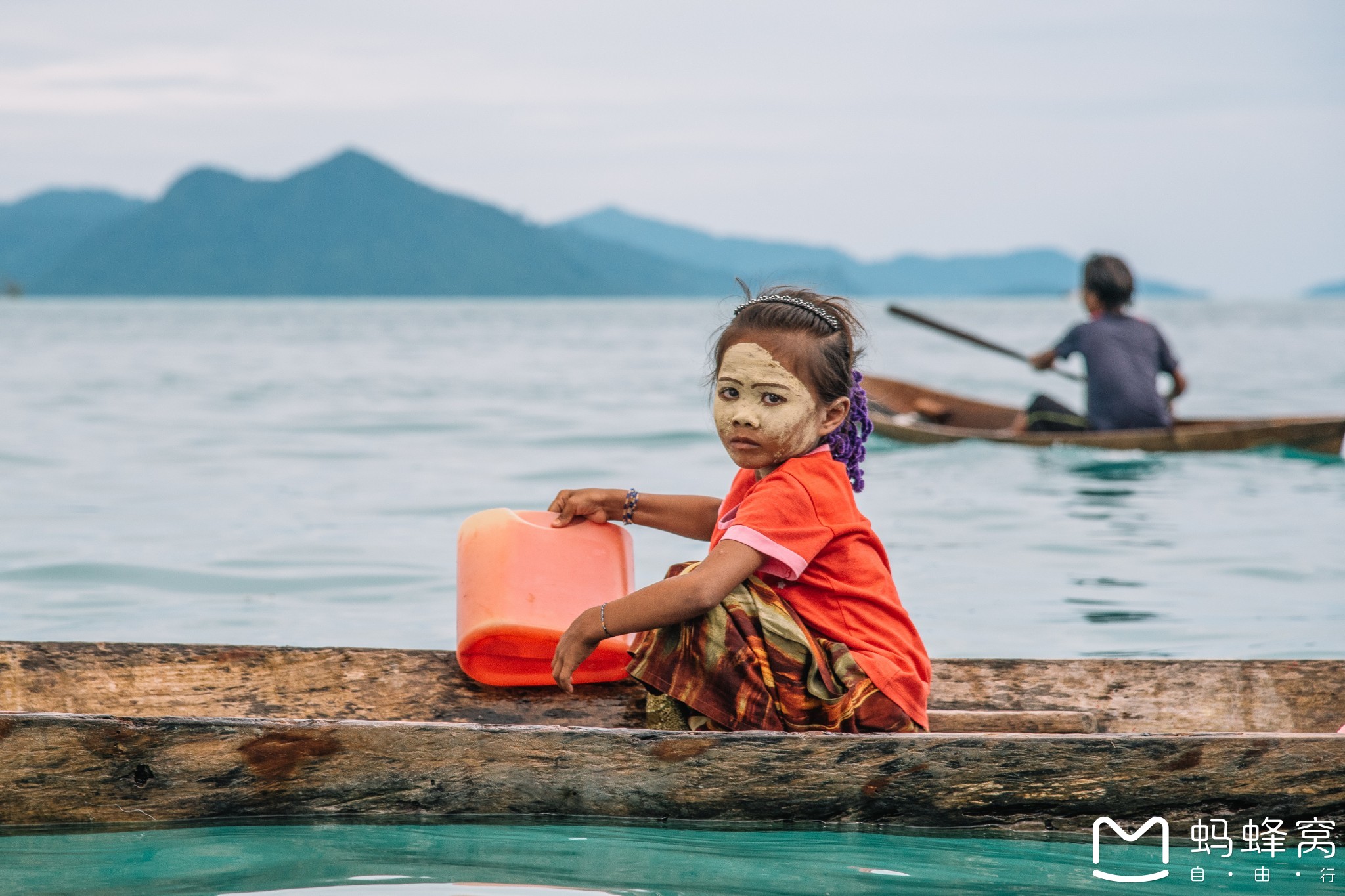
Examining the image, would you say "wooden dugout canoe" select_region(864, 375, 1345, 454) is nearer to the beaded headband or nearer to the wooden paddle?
the wooden paddle

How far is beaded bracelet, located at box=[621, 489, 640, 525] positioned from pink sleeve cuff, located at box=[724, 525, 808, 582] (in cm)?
63

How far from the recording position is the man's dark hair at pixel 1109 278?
30.5ft

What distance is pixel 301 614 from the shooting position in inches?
242

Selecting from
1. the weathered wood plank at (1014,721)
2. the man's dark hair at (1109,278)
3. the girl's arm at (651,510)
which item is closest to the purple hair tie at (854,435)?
the girl's arm at (651,510)

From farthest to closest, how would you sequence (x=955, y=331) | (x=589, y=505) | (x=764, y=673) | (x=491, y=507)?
1. (x=955, y=331)
2. (x=491, y=507)
3. (x=589, y=505)
4. (x=764, y=673)

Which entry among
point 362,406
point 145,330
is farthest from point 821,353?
point 145,330

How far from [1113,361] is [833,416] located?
709cm

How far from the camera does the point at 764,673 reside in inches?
121

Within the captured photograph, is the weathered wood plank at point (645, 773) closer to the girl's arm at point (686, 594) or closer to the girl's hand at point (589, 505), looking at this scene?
the girl's arm at point (686, 594)

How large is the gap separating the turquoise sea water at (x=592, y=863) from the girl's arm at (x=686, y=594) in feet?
1.48

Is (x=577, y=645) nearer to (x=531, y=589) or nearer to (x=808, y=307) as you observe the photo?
(x=531, y=589)

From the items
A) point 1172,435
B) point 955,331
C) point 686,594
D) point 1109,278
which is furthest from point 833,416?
point 955,331

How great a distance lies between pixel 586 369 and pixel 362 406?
10244 millimetres

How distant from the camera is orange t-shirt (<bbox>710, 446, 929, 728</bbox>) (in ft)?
9.95
